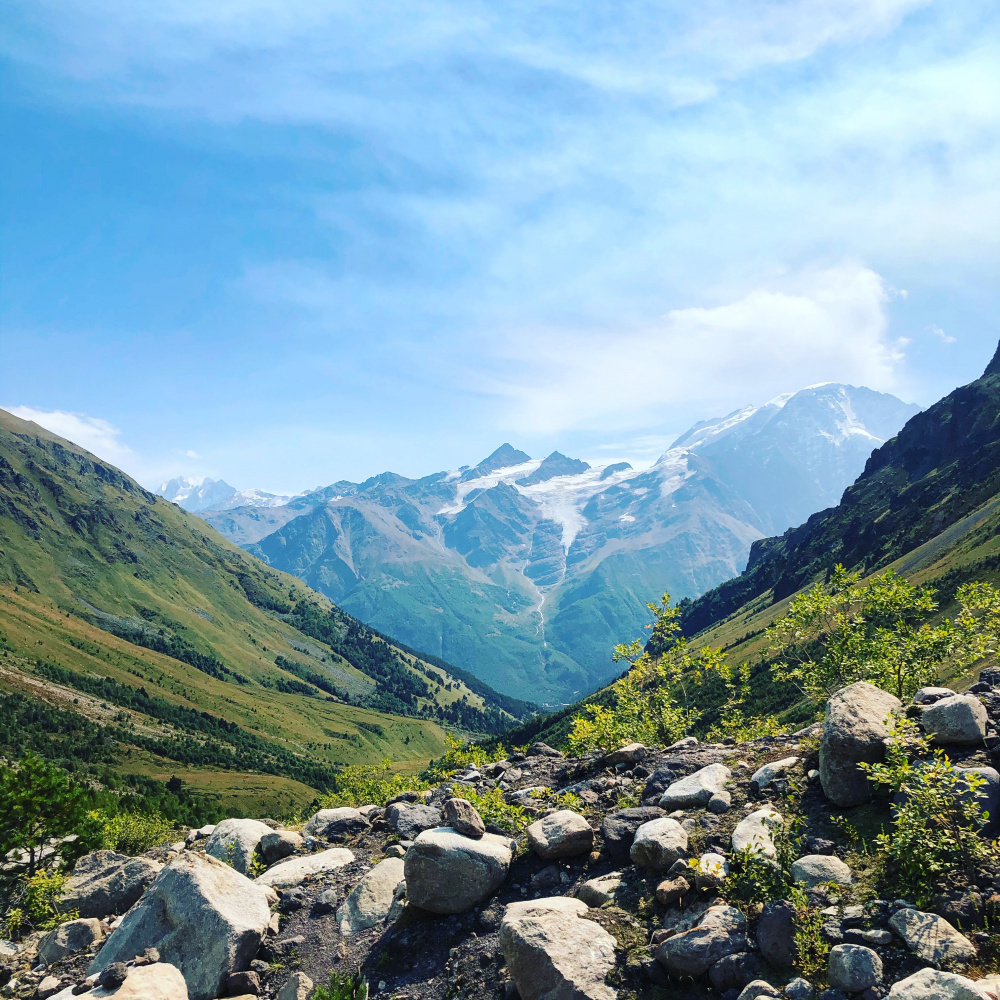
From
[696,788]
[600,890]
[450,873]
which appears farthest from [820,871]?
[450,873]

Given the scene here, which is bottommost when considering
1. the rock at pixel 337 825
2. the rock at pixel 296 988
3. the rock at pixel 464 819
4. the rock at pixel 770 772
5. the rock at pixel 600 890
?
the rock at pixel 770 772

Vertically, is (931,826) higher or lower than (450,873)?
lower

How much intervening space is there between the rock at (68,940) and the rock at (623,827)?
2141cm

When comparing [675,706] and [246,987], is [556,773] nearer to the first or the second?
[675,706]

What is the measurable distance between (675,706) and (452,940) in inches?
928

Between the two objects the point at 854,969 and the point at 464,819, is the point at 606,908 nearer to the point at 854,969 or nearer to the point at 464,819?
the point at 464,819

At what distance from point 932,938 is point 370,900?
1714 centimetres

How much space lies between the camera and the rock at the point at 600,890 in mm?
16234

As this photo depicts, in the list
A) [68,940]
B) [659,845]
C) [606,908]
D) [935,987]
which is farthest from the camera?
[68,940]

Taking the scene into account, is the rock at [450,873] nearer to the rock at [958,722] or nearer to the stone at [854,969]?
the stone at [854,969]

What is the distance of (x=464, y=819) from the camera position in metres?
20.0

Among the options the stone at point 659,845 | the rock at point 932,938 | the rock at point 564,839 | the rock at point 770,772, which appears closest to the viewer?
the rock at point 932,938

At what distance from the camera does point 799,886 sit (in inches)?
554

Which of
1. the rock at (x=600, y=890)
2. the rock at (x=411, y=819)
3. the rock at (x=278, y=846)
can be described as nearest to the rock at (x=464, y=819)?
the rock at (x=600, y=890)
